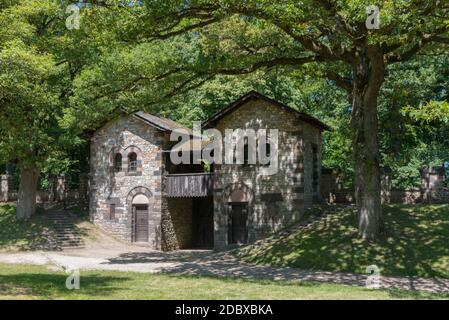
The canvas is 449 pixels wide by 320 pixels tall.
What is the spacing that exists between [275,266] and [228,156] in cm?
874

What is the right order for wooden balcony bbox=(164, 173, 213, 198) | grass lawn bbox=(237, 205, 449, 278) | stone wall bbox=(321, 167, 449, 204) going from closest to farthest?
grass lawn bbox=(237, 205, 449, 278) < stone wall bbox=(321, 167, 449, 204) < wooden balcony bbox=(164, 173, 213, 198)

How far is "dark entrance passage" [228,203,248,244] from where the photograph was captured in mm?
27250

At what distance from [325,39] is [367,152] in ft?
16.6

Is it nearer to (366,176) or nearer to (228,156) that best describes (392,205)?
(366,176)

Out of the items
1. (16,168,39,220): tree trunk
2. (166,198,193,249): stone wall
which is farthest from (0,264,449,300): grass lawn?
(16,168,39,220): tree trunk

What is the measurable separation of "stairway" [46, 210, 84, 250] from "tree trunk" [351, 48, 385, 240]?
639 inches

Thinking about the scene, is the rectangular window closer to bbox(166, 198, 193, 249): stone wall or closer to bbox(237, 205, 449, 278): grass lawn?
bbox(166, 198, 193, 249): stone wall

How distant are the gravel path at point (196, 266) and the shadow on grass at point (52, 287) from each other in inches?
170

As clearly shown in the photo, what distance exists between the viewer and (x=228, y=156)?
27750 mm

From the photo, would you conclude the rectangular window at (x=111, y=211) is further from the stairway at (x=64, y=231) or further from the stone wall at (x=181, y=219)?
the stone wall at (x=181, y=219)

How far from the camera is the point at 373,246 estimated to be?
1958 cm

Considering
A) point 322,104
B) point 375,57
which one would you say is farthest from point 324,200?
point 322,104

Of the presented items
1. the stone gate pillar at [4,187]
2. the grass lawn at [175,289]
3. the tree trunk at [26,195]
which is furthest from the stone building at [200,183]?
the grass lawn at [175,289]

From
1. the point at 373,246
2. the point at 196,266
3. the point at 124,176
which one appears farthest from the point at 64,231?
the point at 373,246
